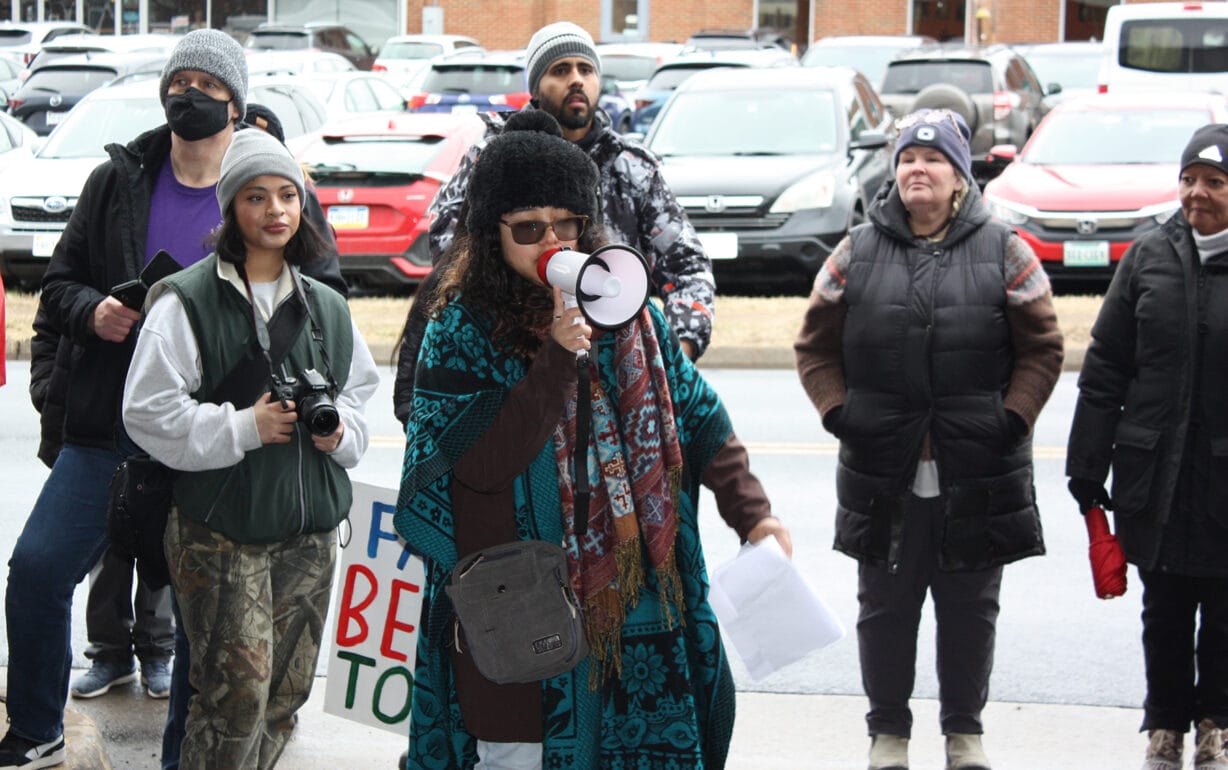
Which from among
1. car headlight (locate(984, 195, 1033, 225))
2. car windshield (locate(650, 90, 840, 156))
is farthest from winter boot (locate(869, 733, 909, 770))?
car windshield (locate(650, 90, 840, 156))

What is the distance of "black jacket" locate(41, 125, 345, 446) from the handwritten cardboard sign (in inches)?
27.1

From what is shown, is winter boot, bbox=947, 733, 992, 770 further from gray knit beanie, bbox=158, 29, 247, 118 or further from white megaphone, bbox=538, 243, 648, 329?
gray knit beanie, bbox=158, 29, 247, 118

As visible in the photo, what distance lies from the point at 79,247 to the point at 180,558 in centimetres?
101

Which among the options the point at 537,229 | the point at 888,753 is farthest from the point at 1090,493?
the point at 537,229

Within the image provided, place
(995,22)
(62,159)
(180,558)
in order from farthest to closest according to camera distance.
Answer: (995,22) < (62,159) < (180,558)

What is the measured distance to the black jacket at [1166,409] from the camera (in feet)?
15.9

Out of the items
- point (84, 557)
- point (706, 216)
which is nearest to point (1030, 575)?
point (84, 557)

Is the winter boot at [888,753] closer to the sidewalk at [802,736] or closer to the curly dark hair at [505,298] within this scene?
the sidewalk at [802,736]

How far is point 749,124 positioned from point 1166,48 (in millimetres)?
8929

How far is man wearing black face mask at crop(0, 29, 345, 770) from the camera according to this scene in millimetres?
4477

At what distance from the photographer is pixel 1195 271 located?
4.91 m

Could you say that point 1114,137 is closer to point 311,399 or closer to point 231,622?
point 311,399

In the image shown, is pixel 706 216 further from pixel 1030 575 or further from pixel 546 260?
pixel 546 260

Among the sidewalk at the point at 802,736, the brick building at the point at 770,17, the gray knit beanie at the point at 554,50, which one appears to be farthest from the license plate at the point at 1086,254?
the brick building at the point at 770,17
